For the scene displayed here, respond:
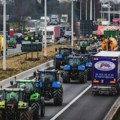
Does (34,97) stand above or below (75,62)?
below

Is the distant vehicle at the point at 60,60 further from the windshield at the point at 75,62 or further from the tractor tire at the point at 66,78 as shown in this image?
the tractor tire at the point at 66,78

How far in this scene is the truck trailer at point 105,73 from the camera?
133 feet

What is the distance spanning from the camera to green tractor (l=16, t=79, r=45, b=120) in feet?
93.7

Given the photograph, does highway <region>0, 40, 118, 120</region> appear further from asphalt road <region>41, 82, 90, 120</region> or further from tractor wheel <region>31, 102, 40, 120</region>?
tractor wheel <region>31, 102, 40, 120</region>

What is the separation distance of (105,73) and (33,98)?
12.7 meters

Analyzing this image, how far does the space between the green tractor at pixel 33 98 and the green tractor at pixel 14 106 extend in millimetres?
868

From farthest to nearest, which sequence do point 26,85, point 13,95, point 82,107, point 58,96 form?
point 82,107 → point 58,96 → point 26,85 → point 13,95

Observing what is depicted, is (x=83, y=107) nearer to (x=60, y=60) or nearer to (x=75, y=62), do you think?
(x=75, y=62)

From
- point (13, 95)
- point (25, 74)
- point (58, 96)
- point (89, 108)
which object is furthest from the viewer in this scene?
point (25, 74)

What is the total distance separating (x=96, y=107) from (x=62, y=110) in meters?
2.61

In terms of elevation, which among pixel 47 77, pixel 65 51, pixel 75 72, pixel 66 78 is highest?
pixel 65 51

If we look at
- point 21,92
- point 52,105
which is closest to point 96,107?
point 52,105

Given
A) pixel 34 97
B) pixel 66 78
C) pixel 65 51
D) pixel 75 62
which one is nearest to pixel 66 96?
pixel 66 78

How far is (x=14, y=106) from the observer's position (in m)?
26.6
